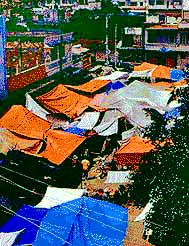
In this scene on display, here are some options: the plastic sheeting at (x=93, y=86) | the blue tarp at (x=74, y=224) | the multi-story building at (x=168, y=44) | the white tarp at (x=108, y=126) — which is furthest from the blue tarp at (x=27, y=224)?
the multi-story building at (x=168, y=44)

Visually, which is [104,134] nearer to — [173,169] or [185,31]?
[173,169]

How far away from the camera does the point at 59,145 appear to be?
1947cm

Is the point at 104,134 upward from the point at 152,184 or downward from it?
downward

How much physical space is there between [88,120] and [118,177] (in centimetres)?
664

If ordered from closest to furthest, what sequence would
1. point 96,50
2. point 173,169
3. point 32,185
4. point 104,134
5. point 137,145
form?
point 173,169 → point 32,185 → point 137,145 → point 104,134 → point 96,50

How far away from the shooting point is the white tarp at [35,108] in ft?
82.1

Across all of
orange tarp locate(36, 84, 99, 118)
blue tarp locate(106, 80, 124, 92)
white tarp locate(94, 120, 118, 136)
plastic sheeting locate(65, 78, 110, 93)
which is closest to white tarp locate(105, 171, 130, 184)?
white tarp locate(94, 120, 118, 136)

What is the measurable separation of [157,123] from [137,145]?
7.67 metres

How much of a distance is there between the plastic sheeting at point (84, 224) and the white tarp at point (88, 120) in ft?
34.0

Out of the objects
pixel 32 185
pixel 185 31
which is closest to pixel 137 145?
pixel 32 185

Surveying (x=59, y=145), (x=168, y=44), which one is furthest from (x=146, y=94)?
(x=168, y=44)

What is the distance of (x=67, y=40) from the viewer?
3391cm

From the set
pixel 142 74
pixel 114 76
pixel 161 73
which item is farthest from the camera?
pixel 142 74

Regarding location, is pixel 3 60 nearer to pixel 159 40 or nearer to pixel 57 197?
pixel 57 197
